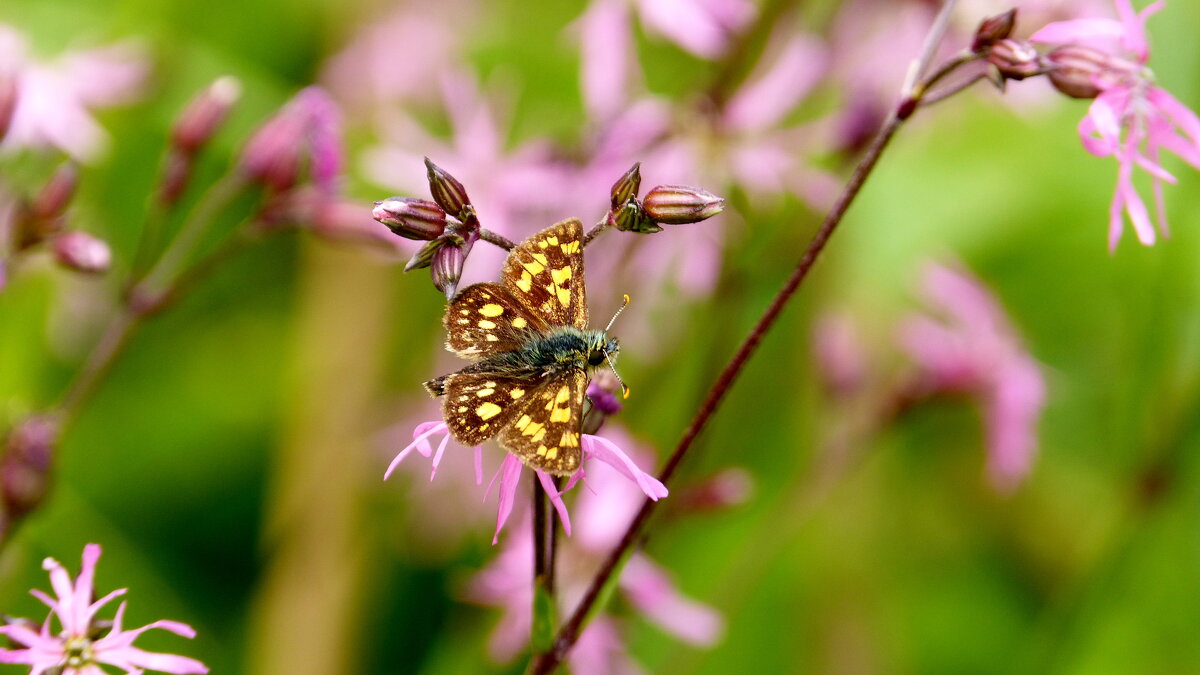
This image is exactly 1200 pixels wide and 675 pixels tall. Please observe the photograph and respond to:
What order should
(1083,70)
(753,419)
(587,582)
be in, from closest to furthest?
(1083,70), (587,582), (753,419)

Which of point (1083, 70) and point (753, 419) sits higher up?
point (1083, 70)

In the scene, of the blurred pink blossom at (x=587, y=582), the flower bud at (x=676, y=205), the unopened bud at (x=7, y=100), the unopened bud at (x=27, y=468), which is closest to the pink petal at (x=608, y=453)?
the flower bud at (x=676, y=205)

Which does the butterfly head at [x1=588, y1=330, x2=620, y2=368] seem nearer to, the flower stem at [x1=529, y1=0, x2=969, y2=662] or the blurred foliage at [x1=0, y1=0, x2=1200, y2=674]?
the flower stem at [x1=529, y1=0, x2=969, y2=662]

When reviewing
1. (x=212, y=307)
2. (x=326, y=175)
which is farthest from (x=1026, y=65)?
(x=212, y=307)

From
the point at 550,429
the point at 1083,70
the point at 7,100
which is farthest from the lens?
the point at 7,100

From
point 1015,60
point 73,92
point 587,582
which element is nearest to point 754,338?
point 1015,60

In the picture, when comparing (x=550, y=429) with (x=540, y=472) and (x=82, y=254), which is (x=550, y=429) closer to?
(x=540, y=472)
